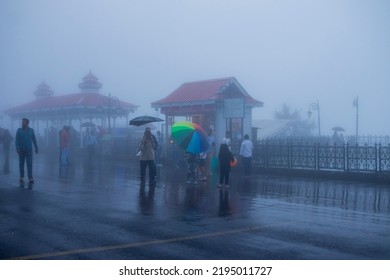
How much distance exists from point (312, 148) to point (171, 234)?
39.5 ft

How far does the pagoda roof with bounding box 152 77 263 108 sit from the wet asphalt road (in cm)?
1333

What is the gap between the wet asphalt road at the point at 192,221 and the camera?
21.1 ft

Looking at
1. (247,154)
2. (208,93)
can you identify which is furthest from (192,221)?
(208,93)

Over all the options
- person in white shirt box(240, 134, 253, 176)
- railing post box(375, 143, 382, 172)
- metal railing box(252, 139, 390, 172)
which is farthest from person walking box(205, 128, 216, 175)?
railing post box(375, 143, 382, 172)

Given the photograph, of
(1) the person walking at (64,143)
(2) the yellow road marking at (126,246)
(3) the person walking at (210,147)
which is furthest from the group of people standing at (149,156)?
(1) the person walking at (64,143)

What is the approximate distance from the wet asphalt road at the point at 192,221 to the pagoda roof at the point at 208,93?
43.7 ft

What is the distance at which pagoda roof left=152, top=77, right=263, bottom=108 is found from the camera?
27578 millimetres

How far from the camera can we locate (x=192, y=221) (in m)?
8.70

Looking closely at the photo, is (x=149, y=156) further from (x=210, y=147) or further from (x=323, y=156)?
(x=323, y=156)

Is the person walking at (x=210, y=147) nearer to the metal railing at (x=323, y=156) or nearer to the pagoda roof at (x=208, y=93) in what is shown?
the metal railing at (x=323, y=156)

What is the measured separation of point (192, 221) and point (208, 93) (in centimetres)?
1981

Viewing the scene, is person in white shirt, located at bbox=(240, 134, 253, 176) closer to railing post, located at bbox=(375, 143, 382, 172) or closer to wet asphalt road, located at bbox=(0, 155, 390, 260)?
wet asphalt road, located at bbox=(0, 155, 390, 260)

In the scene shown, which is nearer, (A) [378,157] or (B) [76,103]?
(A) [378,157]
